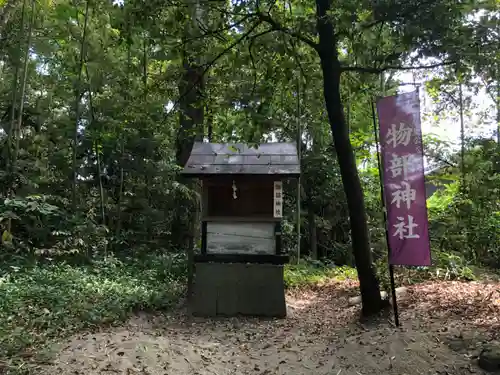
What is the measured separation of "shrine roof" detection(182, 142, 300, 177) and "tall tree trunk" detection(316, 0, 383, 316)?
2.98 ft

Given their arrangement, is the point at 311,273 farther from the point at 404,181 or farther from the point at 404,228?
the point at 404,181

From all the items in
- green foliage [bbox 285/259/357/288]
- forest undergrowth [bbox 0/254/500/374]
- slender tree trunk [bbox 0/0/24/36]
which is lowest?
green foliage [bbox 285/259/357/288]

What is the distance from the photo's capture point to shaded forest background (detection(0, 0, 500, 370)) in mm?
5098

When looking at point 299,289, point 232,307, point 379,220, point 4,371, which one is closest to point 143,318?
point 232,307

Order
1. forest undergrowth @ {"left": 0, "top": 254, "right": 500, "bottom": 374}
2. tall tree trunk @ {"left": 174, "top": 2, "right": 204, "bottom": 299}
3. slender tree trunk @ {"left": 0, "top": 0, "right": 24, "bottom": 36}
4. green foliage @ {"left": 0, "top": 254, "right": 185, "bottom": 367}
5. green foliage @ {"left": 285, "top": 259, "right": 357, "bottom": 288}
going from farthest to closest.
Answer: green foliage @ {"left": 285, "top": 259, "right": 357, "bottom": 288}, slender tree trunk @ {"left": 0, "top": 0, "right": 24, "bottom": 36}, tall tree trunk @ {"left": 174, "top": 2, "right": 204, "bottom": 299}, green foliage @ {"left": 0, "top": 254, "right": 185, "bottom": 367}, forest undergrowth @ {"left": 0, "top": 254, "right": 500, "bottom": 374}

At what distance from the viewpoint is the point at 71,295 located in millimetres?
5859

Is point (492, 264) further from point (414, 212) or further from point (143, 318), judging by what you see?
point (143, 318)

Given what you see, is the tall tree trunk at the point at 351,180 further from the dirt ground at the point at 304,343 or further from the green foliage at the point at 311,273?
the green foliage at the point at 311,273

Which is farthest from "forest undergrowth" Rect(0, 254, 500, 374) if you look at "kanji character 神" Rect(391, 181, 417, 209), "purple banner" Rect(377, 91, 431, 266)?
"kanji character 神" Rect(391, 181, 417, 209)

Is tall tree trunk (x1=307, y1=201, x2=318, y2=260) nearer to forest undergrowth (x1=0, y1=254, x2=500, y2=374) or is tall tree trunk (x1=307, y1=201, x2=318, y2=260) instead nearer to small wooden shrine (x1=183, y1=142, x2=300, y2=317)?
forest undergrowth (x1=0, y1=254, x2=500, y2=374)

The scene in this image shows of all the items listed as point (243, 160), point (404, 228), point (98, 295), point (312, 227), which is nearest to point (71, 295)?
point (98, 295)

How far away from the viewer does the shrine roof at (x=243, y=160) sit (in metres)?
6.62

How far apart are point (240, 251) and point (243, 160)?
4.96 ft

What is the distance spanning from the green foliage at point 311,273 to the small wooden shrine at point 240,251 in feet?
7.89
